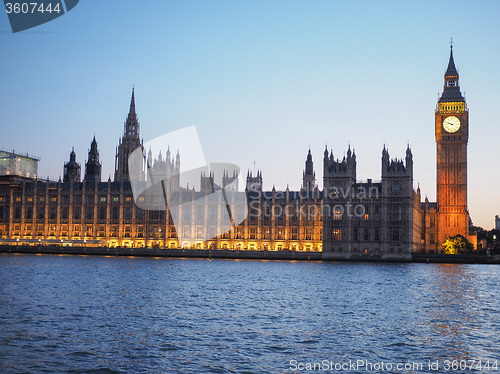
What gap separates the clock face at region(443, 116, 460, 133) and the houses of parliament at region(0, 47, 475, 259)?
26cm

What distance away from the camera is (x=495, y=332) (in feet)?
112

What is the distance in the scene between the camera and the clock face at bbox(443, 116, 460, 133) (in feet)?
514

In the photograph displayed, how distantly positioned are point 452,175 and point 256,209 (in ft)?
174

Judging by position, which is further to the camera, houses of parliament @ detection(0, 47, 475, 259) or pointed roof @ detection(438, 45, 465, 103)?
pointed roof @ detection(438, 45, 465, 103)

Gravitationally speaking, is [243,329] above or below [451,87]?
below

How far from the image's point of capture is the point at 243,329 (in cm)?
3378

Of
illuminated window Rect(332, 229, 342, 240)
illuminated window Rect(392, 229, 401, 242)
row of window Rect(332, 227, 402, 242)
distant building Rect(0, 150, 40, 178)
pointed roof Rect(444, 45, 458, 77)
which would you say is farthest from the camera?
distant building Rect(0, 150, 40, 178)

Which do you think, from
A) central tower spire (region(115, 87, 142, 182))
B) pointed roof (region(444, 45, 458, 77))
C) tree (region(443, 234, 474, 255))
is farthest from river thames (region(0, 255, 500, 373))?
pointed roof (region(444, 45, 458, 77))

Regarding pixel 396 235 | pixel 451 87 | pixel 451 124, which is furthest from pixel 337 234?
pixel 451 87

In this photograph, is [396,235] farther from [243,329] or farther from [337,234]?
[243,329]

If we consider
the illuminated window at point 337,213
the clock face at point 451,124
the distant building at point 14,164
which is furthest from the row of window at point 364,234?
the distant building at point 14,164

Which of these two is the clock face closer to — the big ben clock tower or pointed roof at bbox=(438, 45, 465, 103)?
the big ben clock tower

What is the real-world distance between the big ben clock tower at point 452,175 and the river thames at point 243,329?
100123 mm

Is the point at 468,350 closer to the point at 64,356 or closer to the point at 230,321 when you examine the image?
the point at 230,321
